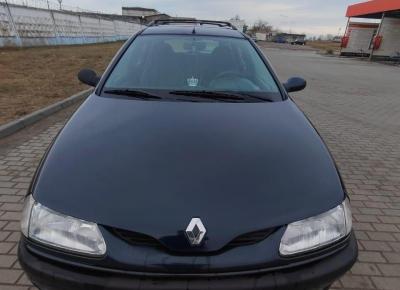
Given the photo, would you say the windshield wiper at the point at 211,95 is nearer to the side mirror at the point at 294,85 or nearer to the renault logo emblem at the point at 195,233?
the side mirror at the point at 294,85

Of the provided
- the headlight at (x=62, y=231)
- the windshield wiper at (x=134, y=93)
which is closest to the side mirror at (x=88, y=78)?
the windshield wiper at (x=134, y=93)

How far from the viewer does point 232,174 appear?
5.73ft

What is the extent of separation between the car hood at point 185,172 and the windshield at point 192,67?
441 millimetres

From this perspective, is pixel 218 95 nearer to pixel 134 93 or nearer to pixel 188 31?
pixel 134 93

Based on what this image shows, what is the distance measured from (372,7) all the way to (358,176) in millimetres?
25440

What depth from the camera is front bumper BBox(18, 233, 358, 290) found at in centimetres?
145

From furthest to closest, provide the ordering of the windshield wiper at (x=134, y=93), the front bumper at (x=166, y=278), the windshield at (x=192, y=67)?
the windshield at (x=192, y=67), the windshield wiper at (x=134, y=93), the front bumper at (x=166, y=278)

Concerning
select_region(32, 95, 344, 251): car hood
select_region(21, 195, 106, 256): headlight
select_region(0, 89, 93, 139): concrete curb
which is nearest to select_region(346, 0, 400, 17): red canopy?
select_region(0, 89, 93, 139): concrete curb

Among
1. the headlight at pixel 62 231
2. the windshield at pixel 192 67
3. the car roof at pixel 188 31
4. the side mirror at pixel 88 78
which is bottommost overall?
the headlight at pixel 62 231

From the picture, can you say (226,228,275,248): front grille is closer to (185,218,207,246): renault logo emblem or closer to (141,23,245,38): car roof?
(185,218,207,246): renault logo emblem

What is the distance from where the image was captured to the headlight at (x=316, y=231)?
61.4 inches

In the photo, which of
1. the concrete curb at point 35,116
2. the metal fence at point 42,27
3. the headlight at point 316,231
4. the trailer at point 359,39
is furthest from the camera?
the trailer at point 359,39

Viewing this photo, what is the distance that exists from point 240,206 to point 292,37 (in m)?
85.8

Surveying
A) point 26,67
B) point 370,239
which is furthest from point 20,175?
point 26,67
